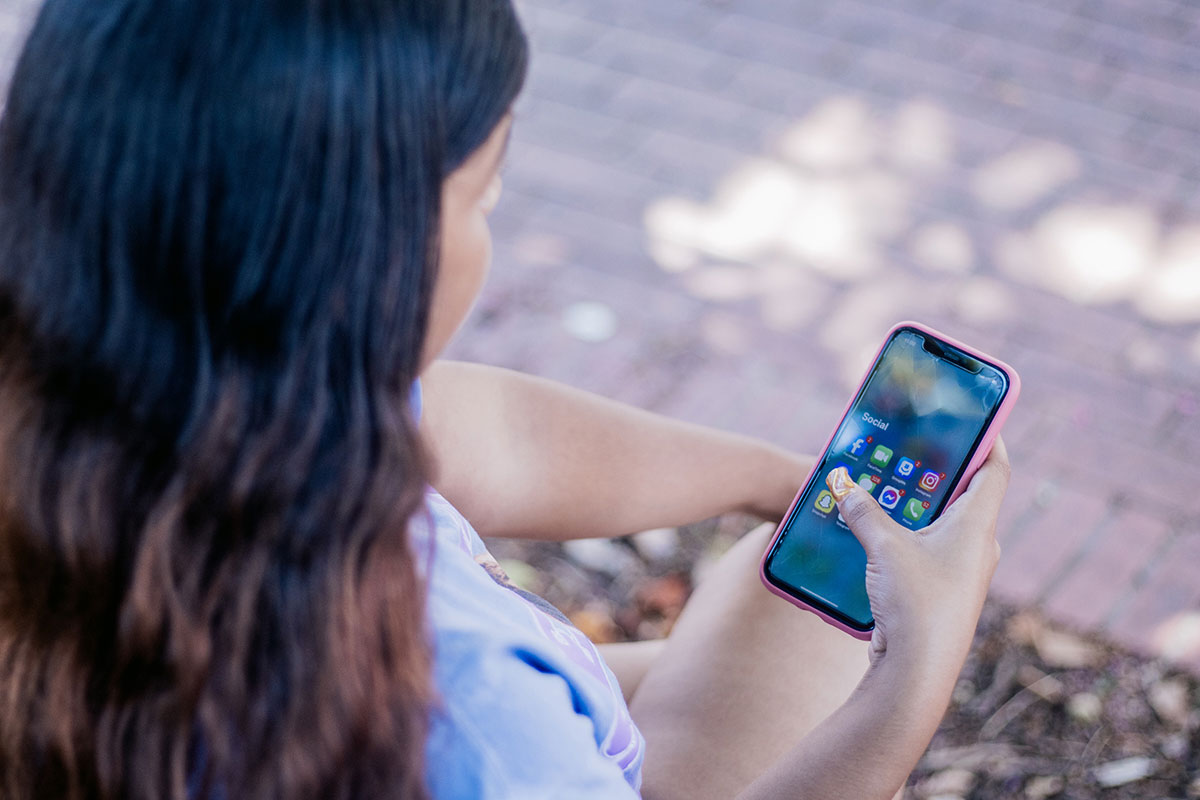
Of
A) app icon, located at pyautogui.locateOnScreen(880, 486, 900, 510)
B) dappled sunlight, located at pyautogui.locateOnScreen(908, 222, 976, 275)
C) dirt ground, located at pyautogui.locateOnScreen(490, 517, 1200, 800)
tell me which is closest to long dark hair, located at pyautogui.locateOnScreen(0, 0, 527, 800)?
app icon, located at pyautogui.locateOnScreen(880, 486, 900, 510)

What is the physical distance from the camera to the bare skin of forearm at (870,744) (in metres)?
1.09

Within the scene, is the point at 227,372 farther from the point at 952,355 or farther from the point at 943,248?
the point at 943,248

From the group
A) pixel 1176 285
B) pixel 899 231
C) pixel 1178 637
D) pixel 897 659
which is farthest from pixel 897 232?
pixel 897 659

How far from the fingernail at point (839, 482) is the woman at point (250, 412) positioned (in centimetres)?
45

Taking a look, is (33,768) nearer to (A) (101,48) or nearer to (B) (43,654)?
(B) (43,654)

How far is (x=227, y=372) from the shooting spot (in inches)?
31.8

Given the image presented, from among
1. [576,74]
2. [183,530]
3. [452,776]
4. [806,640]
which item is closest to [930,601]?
[806,640]

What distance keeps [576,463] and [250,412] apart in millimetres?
690

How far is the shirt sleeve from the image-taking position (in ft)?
2.97

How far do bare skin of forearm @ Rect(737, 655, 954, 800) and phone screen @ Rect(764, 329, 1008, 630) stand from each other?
0.63ft

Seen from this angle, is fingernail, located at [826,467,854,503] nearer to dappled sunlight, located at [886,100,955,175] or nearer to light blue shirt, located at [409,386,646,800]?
light blue shirt, located at [409,386,646,800]

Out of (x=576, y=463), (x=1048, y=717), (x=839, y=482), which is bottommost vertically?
(x=1048, y=717)

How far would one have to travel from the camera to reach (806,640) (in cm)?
140

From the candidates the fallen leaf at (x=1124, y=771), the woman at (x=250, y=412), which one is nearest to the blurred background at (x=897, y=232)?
the fallen leaf at (x=1124, y=771)
